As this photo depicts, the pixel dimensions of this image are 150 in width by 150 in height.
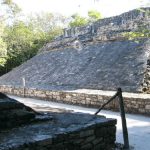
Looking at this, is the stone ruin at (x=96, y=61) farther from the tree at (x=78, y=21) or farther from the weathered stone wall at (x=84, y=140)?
the tree at (x=78, y=21)

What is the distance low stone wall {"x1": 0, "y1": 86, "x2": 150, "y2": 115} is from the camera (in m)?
9.66

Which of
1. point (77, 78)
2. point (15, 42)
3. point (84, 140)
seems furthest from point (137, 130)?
point (15, 42)

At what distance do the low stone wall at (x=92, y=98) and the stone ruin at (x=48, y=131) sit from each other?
391 centimetres

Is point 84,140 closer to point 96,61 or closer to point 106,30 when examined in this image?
point 96,61

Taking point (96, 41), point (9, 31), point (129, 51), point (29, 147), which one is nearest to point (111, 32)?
point (96, 41)

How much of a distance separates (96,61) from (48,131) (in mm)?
10529

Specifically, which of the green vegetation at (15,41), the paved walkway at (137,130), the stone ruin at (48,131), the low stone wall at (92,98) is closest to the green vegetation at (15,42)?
the green vegetation at (15,41)

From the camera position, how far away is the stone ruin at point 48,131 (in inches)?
180

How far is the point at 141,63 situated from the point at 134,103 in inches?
116

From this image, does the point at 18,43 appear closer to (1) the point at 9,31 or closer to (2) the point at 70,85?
(1) the point at 9,31

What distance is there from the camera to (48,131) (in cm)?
500

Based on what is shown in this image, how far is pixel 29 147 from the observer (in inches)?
173

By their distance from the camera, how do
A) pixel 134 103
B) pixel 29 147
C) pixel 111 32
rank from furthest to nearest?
pixel 111 32, pixel 134 103, pixel 29 147

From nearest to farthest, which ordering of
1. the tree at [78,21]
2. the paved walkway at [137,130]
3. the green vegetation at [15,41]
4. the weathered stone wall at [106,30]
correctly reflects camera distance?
1. the paved walkway at [137,130]
2. the weathered stone wall at [106,30]
3. the green vegetation at [15,41]
4. the tree at [78,21]
